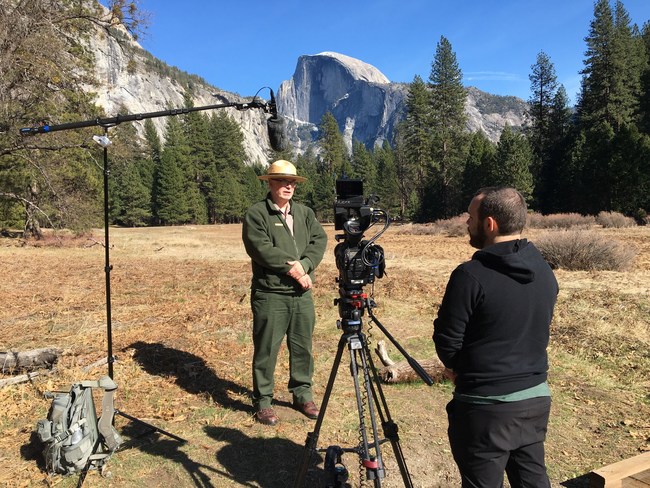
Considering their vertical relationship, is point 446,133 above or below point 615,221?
above

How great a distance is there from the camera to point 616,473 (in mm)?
2703

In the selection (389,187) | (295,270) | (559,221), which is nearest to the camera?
(295,270)

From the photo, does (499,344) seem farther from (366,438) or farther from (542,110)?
(542,110)

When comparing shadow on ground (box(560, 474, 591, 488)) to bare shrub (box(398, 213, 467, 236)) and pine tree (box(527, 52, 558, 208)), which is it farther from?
pine tree (box(527, 52, 558, 208))

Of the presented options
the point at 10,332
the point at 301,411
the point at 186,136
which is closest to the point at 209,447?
the point at 301,411

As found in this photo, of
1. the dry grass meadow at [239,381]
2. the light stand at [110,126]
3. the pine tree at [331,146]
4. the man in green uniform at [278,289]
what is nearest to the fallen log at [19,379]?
the dry grass meadow at [239,381]

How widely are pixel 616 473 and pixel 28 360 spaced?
5649 mm

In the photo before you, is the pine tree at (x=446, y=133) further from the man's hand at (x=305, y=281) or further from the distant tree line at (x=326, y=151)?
Result: the man's hand at (x=305, y=281)

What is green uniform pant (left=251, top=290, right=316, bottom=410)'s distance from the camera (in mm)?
3975

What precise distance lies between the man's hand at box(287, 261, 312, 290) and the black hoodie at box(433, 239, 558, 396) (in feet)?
6.55

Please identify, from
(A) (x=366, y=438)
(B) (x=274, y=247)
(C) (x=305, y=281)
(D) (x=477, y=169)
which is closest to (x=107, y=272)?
(B) (x=274, y=247)

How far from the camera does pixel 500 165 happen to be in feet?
113

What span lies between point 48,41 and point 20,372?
11.2 m

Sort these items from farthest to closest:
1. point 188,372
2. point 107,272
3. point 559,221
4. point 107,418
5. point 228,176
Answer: point 228,176, point 559,221, point 188,372, point 107,272, point 107,418
